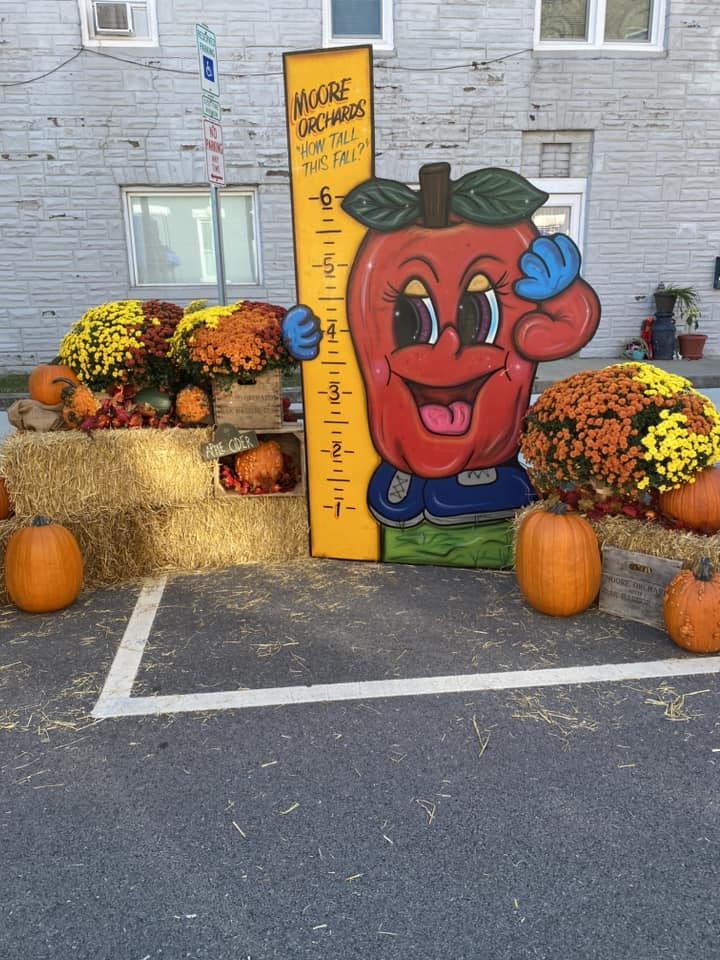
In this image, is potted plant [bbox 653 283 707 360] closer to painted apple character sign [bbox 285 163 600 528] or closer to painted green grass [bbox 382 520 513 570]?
painted apple character sign [bbox 285 163 600 528]

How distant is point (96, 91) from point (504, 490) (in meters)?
8.50

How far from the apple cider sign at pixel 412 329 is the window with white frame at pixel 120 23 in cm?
693

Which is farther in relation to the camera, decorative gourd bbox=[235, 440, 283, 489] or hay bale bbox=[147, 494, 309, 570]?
decorative gourd bbox=[235, 440, 283, 489]

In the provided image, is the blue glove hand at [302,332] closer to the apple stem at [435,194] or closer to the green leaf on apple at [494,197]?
the apple stem at [435,194]

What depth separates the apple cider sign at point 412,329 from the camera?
421 centimetres

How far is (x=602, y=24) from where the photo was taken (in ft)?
34.1

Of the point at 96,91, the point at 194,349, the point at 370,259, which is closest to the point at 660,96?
the point at 96,91

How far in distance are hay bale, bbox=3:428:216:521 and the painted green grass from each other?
1.24m

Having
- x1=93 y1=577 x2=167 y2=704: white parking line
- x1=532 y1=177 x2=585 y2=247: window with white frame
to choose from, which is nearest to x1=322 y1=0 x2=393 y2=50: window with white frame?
x1=532 y1=177 x2=585 y2=247: window with white frame

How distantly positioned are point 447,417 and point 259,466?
4.19 feet

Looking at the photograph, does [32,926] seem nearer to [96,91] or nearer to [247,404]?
[247,404]

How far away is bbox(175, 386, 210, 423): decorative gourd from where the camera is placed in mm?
4660

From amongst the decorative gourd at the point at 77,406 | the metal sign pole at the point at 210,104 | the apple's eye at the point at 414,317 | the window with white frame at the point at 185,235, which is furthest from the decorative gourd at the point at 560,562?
the window with white frame at the point at 185,235

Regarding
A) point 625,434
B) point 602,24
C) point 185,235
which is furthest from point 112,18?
point 625,434
